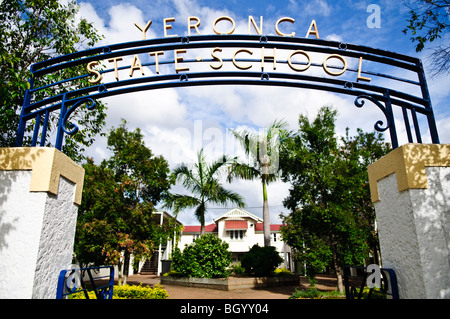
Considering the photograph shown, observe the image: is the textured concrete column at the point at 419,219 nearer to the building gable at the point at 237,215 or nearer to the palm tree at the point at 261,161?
the palm tree at the point at 261,161

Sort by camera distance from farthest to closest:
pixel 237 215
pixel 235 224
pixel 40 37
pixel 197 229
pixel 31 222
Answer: pixel 197 229 < pixel 237 215 < pixel 235 224 < pixel 40 37 < pixel 31 222

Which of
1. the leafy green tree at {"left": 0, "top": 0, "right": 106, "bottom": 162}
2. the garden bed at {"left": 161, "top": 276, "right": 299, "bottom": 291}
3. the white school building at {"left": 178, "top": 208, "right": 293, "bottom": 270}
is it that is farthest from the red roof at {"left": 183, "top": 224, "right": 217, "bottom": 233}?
the leafy green tree at {"left": 0, "top": 0, "right": 106, "bottom": 162}

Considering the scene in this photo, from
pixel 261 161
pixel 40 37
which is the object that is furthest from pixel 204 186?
pixel 40 37

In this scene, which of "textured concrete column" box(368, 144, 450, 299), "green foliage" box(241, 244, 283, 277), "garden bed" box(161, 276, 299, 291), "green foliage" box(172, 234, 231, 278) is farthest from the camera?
"green foliage" box(241, 244, 283, 277)

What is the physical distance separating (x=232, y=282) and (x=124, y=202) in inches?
277

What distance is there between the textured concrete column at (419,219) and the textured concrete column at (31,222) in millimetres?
4266

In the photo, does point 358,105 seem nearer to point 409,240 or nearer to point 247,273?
point 409,240

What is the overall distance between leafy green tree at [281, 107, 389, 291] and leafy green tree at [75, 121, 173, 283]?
5.89 meters

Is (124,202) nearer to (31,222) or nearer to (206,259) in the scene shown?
(206,259)

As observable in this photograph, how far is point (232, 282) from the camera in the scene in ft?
52.9

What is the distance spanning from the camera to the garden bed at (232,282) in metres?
16.1

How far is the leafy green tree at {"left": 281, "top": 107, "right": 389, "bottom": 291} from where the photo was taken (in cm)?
1338

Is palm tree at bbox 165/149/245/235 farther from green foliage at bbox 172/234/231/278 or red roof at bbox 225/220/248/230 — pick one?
red roof at bbox 225/220/248/230
